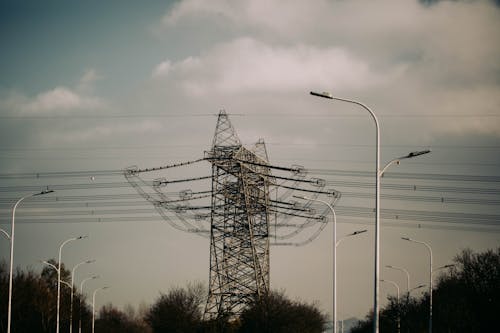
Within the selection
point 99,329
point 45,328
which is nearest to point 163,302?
point 45,328

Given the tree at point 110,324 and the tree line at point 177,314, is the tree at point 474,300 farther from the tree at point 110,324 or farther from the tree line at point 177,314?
the tree at point 110,324

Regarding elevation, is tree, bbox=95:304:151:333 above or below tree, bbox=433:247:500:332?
below

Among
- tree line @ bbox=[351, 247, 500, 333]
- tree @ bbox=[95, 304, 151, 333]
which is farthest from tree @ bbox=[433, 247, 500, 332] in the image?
tree @ bbox=[95, 304, 151, 333]

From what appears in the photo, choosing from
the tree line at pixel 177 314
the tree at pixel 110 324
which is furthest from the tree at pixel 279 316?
the tree at pixel 110 324

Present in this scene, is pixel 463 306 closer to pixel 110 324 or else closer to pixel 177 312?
pixel 177 312

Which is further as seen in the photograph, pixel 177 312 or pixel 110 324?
pixel 110 324

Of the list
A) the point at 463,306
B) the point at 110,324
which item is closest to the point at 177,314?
the point at 463,306

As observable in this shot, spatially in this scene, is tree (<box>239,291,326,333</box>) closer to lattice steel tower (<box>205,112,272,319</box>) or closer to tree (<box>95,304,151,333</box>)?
lattice steel tower (<box>205,112,272,319</box>)
